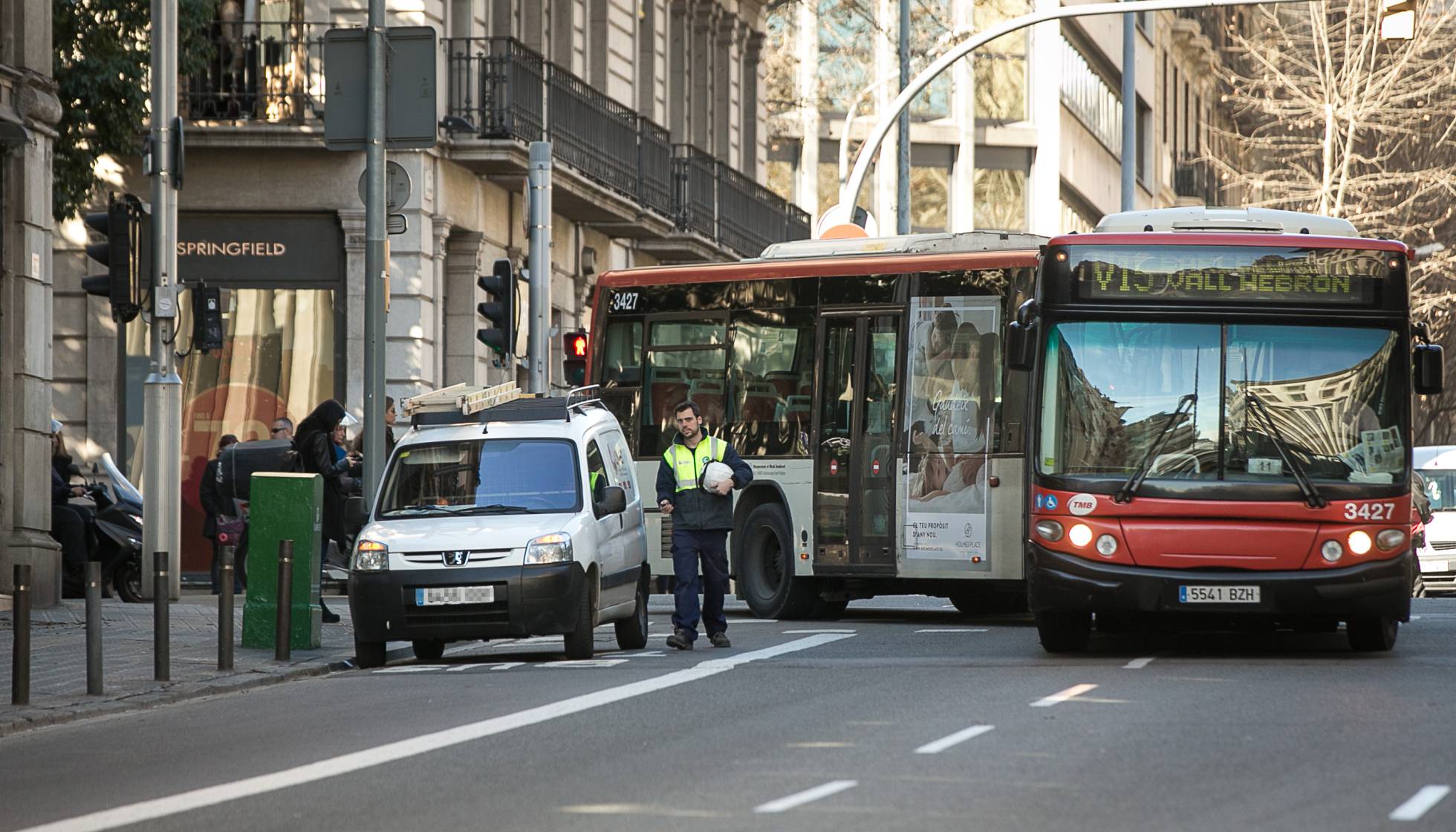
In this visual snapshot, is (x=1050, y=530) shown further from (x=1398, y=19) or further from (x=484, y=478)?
(x=1398, y=19)

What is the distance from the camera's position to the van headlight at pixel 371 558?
17.4 meters

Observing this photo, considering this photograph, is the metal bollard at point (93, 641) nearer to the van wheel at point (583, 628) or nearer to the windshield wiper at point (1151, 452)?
the van wheel at point (583, 628)

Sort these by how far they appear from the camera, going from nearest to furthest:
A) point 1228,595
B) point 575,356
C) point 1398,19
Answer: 1. point 1228,595
2. point 1398,19
3. point 575,356

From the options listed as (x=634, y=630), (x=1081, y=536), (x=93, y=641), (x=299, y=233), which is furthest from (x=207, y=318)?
(x=1081, y=536)

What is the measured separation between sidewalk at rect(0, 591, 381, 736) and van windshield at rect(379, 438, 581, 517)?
1186 mm

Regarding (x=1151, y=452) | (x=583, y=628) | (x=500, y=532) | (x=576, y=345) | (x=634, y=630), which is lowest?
(x=634, y=630)

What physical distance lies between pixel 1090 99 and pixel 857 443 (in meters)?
44.8

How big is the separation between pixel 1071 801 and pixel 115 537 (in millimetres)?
18251

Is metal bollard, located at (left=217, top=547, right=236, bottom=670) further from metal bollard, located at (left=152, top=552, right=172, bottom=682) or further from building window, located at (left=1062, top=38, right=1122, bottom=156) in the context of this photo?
building window, located at (left=1062, top=38, right=1122, bottom=156)

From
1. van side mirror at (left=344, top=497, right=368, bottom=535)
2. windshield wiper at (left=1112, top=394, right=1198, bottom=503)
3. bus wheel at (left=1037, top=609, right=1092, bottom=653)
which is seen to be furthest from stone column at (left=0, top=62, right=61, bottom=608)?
windshield wiper at (left=1112, top=394, right=1198, bottom=503)

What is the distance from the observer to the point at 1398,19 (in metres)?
24.7

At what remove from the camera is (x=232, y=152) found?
98.2 ft

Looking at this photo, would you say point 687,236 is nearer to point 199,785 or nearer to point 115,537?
point 115,537

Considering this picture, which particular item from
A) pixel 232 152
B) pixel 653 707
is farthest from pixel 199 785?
pixel 232 152
